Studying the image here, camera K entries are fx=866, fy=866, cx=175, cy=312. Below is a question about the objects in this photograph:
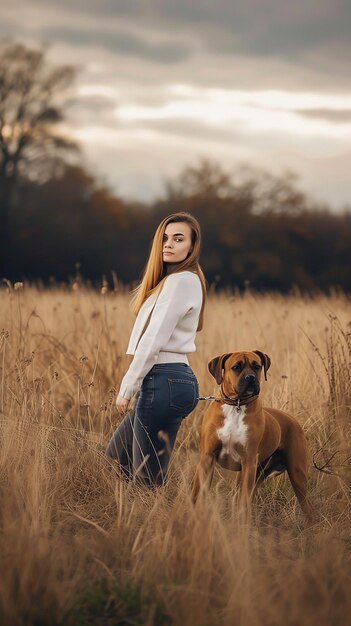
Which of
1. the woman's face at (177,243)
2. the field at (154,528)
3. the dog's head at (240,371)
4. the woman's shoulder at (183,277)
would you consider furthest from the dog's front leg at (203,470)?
the woman's face at (177,243)

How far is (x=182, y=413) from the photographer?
461 centimetres

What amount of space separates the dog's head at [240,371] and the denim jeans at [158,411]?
0.57 feet

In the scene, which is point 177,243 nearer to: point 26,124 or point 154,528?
point 154,528

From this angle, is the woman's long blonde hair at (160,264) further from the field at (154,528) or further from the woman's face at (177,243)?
the field at (154,528)

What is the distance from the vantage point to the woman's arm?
4465mm

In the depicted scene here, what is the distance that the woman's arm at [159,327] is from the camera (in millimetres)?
4465

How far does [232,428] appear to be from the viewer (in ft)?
15.3

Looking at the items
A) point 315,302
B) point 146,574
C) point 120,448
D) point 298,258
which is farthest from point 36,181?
point 146,574

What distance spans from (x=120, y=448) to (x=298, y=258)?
21.2 m

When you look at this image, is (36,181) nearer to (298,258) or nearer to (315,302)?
(298,258)

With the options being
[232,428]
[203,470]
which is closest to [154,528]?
[203,470]

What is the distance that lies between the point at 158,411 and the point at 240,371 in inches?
19.0

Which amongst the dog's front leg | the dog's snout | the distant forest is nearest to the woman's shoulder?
the dog's snout

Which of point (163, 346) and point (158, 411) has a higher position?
point (163, 346)
